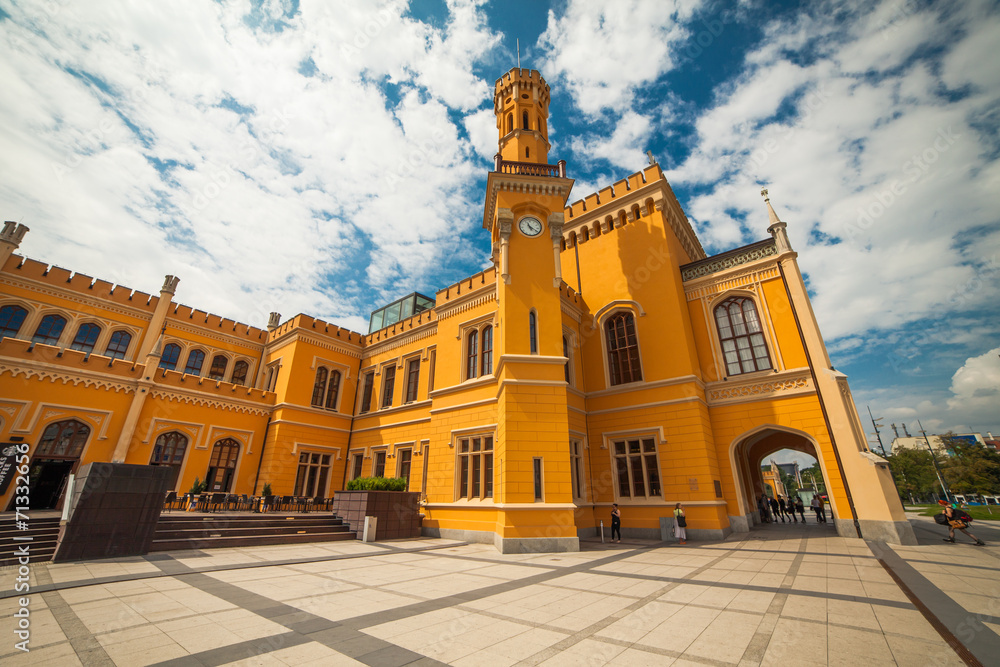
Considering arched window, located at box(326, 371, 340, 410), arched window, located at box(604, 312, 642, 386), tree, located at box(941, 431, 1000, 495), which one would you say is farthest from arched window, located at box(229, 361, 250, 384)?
tree, located at box(941, 431, 1000, 495)

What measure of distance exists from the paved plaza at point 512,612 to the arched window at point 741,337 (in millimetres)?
7770

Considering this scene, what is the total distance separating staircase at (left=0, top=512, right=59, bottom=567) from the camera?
8.95m

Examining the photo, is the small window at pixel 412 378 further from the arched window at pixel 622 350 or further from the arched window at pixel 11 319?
the arched window at pixel 11 319

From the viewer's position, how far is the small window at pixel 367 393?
24453 mm

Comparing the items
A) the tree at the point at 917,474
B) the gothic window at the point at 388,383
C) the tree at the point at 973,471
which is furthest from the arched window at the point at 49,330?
the tree at the point at 917,474

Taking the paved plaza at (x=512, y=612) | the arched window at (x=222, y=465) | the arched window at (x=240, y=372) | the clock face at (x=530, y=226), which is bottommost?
the paved plaza at (x=512, y=612)

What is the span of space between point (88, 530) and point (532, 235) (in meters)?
15.9

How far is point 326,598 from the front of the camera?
642cm

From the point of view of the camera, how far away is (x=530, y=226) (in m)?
16.3

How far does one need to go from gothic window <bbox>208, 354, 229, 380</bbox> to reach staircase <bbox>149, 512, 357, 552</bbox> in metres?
13.0

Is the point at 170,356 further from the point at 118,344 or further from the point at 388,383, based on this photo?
the point at 388,383

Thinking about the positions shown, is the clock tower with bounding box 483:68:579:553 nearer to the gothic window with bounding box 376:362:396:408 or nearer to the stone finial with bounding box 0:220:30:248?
the gothic window with bounding box 376:362:396:408

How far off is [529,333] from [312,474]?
1653 centimetres

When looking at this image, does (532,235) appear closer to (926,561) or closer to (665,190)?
(665,190)
